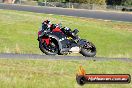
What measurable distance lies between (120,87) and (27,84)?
3.09 m

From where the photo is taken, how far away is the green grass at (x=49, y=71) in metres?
11.8

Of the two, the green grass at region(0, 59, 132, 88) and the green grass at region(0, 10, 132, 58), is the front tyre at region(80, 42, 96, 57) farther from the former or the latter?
the green grass at region(0, 10, 132, 58)

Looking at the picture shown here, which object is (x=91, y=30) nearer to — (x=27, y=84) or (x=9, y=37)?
(x=9, y=37)

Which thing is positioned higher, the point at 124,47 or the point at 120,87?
the point at 120,87

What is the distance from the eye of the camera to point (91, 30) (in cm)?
4272

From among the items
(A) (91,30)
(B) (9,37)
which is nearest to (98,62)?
(B) (9,37)

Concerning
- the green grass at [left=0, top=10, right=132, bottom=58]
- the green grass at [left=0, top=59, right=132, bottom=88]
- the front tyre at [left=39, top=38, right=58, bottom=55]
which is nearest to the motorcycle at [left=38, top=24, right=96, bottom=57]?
the front tyre at [left=39, top=38, right=58, bottom=55]

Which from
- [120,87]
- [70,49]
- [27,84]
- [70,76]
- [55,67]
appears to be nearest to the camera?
[27,84]

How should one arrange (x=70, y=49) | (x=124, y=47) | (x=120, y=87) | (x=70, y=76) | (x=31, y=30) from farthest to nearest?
(x=31, y=30) → (x=124, y=47) → (x=70, y=49) → (x=70, y=76) → (x=120, y=87)

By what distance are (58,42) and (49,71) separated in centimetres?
209

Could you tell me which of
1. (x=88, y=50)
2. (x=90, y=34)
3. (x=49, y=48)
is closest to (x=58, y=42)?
(x=49, y=48)

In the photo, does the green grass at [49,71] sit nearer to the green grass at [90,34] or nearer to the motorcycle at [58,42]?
the motorcycle at [58,42]

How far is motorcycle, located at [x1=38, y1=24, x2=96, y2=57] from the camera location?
1591 cm

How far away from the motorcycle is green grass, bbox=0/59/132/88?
19.2 inches
